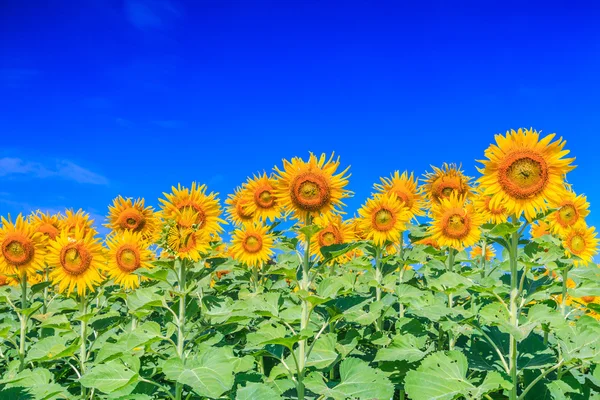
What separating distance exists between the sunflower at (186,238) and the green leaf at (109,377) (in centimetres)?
129

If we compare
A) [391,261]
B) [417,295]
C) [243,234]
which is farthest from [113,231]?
[417,295]

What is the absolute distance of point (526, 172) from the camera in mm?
5320

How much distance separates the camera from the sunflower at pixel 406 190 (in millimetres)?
8289

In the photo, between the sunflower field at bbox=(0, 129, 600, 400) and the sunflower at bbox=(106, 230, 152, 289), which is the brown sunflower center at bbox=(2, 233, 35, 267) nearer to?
the sunflower field at bbox=(0, 129, 600, 400)

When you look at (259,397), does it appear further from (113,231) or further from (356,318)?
(113,231)

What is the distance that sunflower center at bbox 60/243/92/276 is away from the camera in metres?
7.31

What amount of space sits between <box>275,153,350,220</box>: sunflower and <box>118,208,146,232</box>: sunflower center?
11.4 ft

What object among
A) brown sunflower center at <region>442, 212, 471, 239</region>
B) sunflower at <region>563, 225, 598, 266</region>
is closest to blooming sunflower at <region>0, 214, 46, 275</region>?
brown sunflower center at <region>442, 212, 471, 239</region>

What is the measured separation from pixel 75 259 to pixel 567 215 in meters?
7.23

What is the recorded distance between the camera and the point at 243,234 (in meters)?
8.63

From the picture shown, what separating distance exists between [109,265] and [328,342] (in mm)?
3571

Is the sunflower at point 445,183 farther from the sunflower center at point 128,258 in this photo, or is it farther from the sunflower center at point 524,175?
the sunflower center at point 128,258

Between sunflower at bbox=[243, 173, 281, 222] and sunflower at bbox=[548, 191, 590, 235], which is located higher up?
sunflower at bbox=[548, 191, 590, 235]

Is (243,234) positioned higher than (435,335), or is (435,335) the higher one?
(243,234)
